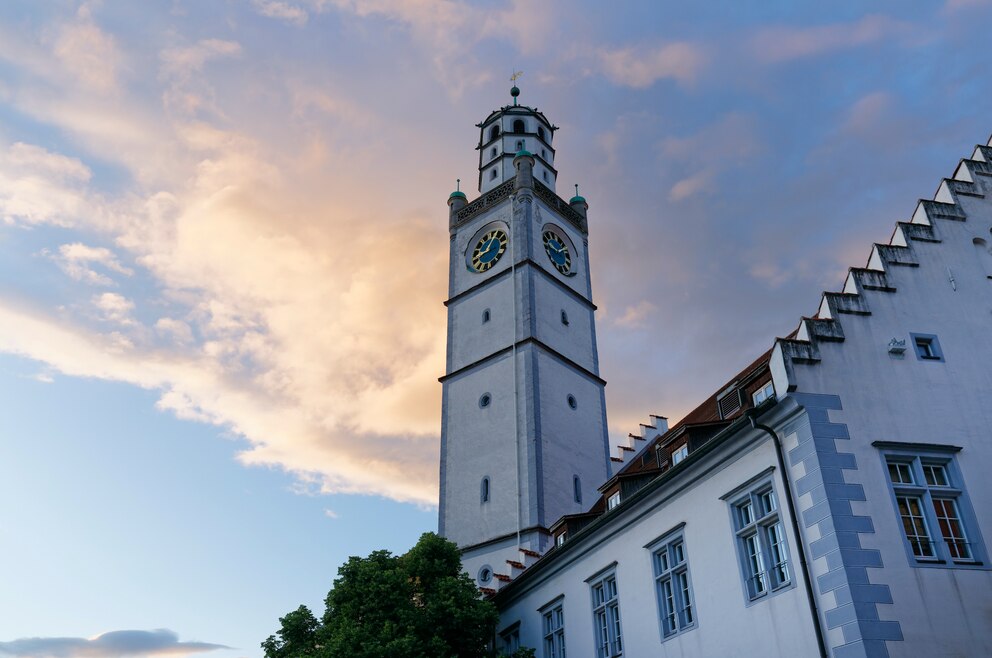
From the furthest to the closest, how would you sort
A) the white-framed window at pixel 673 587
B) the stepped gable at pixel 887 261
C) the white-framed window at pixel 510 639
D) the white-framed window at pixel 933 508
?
the white-framed window at pixel 510 639 < the white-framed window at pixel 673 587 < the stepped gable at pixel 887 261 < the white-framed window at pixel 933 508

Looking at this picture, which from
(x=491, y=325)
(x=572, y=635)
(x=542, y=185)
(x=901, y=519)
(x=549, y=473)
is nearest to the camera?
(x=901, y=519)

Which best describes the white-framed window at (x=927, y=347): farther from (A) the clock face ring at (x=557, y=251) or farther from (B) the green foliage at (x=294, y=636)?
(A) the clock face ring at (x=557, y=251)

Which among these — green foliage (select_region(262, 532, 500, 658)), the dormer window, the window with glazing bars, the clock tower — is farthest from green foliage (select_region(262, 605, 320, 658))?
the window with glazing bars

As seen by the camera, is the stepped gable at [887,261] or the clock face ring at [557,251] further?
the clock face ring at [557,251]

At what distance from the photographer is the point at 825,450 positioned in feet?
55.4

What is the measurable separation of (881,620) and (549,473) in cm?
2313

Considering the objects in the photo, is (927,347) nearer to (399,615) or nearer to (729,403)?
(729,403)

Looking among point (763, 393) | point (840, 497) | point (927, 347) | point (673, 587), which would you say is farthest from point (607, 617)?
point (927, 347)

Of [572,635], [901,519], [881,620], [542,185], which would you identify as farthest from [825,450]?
[542,185]

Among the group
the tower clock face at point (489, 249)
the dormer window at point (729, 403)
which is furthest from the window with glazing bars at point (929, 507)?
the tower clock face at point (489, 249)

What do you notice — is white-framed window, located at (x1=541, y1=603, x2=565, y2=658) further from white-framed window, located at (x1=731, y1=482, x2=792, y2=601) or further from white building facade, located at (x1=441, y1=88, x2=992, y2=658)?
white-framed window, located at (x1=731, y1=482, x2=792, y2=601)

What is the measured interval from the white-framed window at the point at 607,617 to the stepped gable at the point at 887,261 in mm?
8483

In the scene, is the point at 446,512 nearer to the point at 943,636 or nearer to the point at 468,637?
the point at 468,637

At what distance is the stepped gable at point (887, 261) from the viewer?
18250mm
